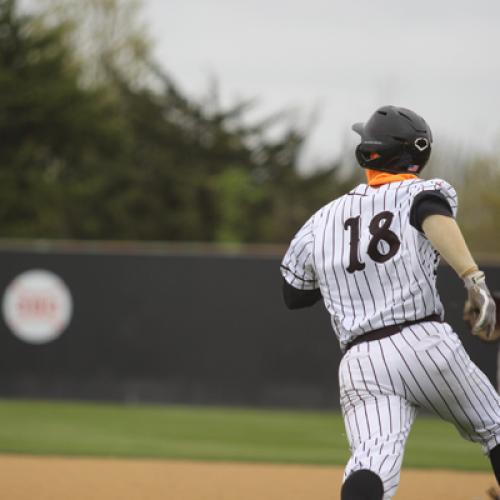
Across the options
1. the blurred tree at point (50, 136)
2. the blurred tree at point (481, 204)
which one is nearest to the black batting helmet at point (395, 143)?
the blurred tree at point (481, 204)

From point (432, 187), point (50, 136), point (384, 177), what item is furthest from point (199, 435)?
point (50, 136)

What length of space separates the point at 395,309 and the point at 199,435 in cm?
648

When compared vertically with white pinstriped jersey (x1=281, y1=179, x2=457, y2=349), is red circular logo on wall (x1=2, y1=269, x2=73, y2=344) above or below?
below

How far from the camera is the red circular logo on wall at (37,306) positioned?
12.2 metres

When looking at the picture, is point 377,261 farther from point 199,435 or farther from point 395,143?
point 199,435

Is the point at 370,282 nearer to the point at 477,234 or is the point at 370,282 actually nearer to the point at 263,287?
the point at 263,287

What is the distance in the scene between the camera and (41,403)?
12.1 m

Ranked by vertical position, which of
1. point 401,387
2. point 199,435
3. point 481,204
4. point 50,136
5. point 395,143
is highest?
point 50,136

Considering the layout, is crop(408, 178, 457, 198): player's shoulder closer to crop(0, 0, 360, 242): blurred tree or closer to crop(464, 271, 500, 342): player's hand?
crop(464, 271, 500, 342): player's hand

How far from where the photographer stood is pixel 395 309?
359 centimetres

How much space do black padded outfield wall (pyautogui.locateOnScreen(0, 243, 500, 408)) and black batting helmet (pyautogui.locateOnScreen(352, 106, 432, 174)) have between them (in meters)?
8.24

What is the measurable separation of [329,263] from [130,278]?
8.81 metres

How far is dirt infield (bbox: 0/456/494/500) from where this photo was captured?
6.38 m

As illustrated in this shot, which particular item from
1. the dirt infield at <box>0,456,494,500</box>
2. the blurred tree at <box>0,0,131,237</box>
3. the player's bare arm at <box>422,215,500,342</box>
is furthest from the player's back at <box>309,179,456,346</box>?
the blurred tree at <box>0,0,131,237</box>
